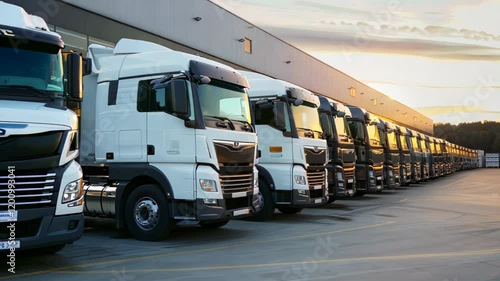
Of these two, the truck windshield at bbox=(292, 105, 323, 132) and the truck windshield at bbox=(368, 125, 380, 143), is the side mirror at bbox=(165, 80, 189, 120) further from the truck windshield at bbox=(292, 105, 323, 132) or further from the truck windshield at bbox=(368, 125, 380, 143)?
the truck windshield at bbox=(368, 125, 380, 143)

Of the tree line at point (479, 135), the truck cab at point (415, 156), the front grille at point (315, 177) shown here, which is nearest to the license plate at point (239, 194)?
the front grille at point (315, 177)

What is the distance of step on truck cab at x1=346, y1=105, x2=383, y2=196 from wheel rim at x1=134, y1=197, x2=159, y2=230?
996 centimetres

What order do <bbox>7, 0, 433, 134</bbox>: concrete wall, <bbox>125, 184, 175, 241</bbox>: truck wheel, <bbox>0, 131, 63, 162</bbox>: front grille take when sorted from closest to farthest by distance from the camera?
<bbox>0, 131, 63, 162</bbox>: front grille → <bbox>125, 184, 175, 241</bbox>: truck wheel → <bbox>7, 0, 433, 134</bbox>: concrete wall

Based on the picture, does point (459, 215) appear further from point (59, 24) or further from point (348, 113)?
point (59, 24)

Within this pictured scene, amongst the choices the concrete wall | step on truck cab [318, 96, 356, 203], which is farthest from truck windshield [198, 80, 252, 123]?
the concrete wall

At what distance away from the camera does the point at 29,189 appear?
230 inches

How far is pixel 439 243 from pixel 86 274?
228 inches

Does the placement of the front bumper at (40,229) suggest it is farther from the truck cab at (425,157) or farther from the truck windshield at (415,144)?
the truck cab at (425,157)

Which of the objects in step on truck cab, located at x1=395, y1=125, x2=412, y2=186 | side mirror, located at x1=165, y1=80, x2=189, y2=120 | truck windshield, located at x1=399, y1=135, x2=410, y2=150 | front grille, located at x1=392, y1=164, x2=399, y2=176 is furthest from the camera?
truck windshield, located at x1=399, y1=135, x2=410, y2=150

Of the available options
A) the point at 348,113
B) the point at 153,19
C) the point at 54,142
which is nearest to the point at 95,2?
the point at 153,19

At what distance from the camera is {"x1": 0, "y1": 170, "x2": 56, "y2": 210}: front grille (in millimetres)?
5641

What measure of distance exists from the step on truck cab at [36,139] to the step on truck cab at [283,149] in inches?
211

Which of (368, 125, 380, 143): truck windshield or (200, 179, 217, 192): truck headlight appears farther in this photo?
(368, 125, 380, 143): truck windshield

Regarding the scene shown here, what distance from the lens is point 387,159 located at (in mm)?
20688
